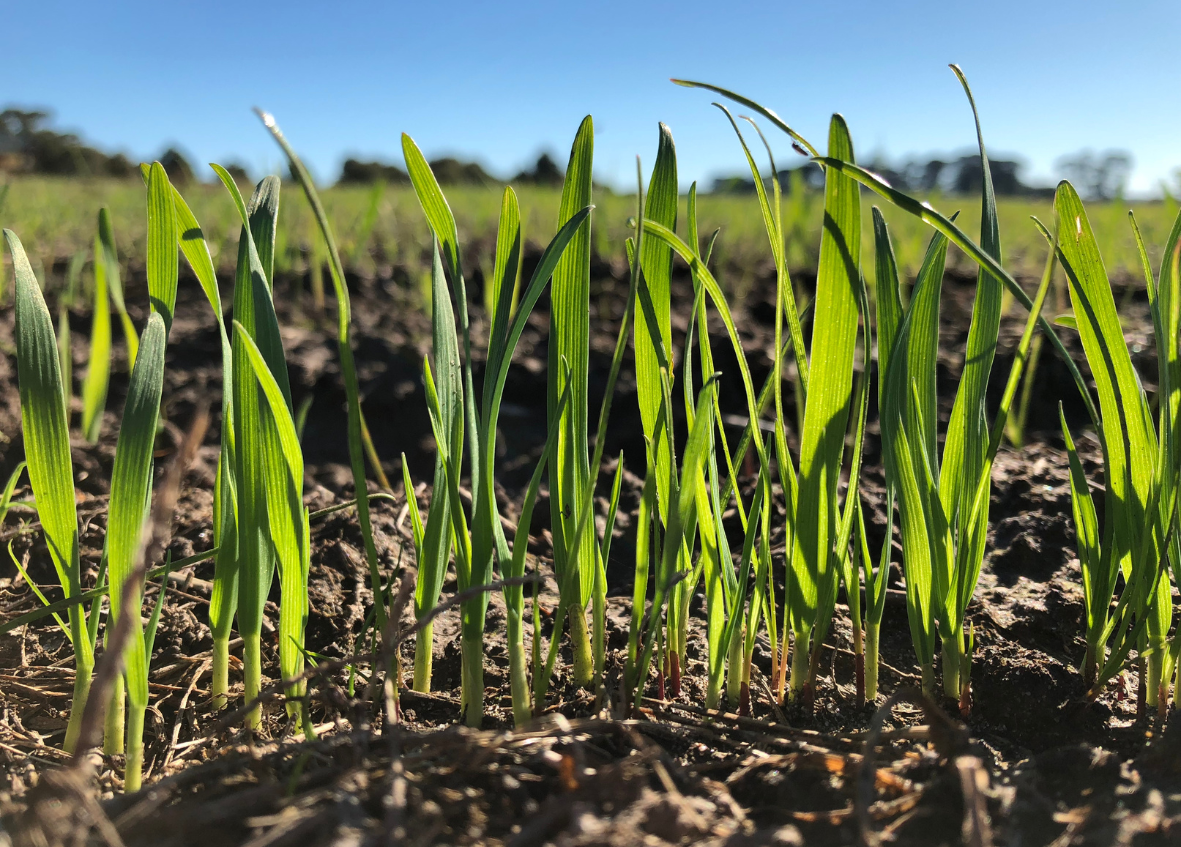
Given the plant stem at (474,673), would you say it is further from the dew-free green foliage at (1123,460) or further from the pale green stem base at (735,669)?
the dew-free green foliage at (1123,460)

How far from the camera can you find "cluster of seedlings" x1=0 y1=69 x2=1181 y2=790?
0.61 m

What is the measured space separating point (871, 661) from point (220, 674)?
2.07 feet

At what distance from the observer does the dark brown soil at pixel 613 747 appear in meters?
0.49

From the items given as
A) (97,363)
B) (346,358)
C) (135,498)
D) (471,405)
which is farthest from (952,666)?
(97,363)

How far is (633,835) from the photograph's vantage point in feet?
1.54

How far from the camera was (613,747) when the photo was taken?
→ 2.16 feet

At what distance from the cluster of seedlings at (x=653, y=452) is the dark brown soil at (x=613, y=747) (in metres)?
0.05

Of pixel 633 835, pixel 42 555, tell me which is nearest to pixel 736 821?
pixel 633 835

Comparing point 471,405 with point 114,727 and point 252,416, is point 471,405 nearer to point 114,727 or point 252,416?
point 252,416

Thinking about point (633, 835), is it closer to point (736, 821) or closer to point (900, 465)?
point (736, 821)

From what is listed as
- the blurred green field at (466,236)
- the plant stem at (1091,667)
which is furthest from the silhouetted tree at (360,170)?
the plant stem at (1091,667)

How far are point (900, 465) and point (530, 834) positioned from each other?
41 cm

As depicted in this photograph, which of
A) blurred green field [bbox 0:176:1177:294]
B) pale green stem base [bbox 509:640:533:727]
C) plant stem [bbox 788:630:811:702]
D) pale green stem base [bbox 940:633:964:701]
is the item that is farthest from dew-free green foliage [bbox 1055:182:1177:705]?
blurred green field [bbox 0:176:1177:294]

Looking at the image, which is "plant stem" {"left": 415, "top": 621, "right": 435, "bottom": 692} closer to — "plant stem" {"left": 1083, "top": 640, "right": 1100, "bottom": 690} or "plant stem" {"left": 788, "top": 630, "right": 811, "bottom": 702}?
"plant stem" {"left": 788, "top": 630, "right": 811, "bottom": 702}
